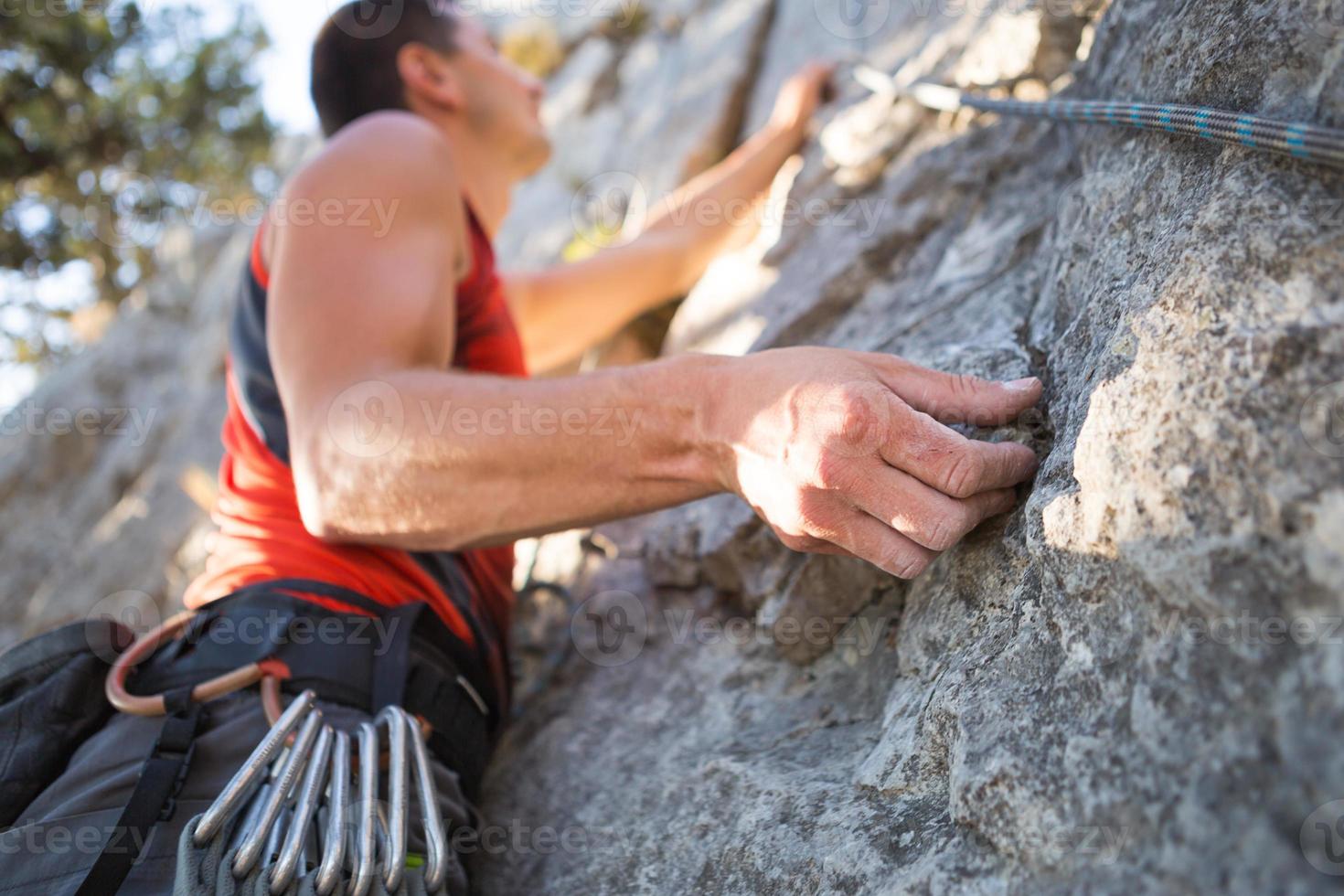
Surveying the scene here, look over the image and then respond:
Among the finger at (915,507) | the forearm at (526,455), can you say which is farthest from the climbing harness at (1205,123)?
the forearm at (526,455)

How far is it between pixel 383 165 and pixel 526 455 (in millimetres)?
961

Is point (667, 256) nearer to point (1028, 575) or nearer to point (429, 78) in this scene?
point (429, 78)

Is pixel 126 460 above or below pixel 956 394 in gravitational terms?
below

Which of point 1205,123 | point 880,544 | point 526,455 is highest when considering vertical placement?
point 1205,123

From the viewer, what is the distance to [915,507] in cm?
131

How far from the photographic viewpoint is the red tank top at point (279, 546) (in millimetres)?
2031

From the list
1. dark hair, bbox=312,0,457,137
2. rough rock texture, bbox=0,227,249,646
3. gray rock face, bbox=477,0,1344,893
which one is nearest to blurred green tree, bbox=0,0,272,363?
rough rock texture, bbox=0,227,249,646

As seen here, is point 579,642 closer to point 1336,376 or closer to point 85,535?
point 1336,376

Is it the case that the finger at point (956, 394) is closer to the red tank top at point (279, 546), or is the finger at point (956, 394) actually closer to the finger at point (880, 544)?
the finger at point (880, 544)

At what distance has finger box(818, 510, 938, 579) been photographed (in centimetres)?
137

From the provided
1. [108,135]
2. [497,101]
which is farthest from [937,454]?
[108,135]

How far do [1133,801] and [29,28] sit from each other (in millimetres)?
10256

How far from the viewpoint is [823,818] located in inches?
53.2

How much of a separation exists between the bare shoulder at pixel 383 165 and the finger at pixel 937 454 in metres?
1.42
